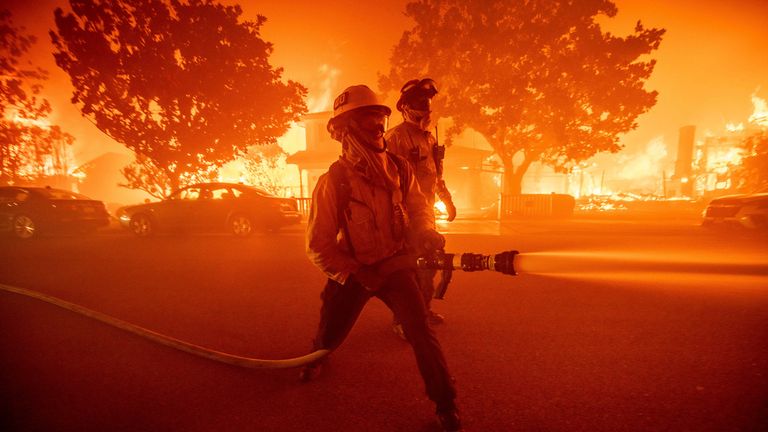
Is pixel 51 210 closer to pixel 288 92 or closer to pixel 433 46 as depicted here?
pixel 288 92

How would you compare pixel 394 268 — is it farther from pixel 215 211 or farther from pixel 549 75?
pixel 549 75

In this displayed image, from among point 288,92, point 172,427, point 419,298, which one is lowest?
point 172,427

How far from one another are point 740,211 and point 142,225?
16.7 meters

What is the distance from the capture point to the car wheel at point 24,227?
10688 mm

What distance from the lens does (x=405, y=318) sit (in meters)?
2.03

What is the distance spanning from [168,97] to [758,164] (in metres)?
33.3

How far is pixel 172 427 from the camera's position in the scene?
85.0 inches

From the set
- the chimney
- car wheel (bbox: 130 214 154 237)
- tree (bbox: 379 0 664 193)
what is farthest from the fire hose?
the chimney

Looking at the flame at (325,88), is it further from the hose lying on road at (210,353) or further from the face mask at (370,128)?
the face mask at (370,128)

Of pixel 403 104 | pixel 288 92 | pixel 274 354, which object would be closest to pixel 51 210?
pixel 288 92

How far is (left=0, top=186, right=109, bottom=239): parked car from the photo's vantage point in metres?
10.6

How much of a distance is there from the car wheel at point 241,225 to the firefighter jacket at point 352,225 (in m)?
9.42

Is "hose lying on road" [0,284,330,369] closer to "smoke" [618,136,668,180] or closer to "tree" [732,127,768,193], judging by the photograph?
"tree" [732,127,768,193]

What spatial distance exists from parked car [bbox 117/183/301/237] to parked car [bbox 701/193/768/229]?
11942 millimetres
